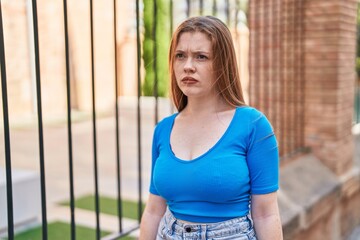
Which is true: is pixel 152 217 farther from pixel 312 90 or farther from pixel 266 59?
pixel 312 90

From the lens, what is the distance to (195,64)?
1.73m

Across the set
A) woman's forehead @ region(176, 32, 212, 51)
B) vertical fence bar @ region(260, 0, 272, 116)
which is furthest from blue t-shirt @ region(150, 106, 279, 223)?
vertical fence bar @ region(260, 0, 272, 116)

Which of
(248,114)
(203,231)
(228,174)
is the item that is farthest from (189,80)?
(203,231)

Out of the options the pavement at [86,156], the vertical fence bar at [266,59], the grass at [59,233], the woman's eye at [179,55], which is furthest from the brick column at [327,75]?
the woman's eye at [179,55]

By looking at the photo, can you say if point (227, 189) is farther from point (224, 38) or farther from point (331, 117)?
point (331, 117)

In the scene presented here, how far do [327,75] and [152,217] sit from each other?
3267 millimetres

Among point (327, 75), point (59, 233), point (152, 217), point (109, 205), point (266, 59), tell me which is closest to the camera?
point (152, 217)

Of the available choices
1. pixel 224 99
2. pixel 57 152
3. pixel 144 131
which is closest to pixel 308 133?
pixel 224 99

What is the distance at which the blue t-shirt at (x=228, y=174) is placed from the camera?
1.68m

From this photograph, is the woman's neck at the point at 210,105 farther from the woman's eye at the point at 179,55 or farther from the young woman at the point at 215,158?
the woman's eye at the point at 179,55

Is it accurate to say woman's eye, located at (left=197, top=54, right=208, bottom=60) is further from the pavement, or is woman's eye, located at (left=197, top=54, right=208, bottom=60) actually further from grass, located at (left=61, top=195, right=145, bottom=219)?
grass, located at (left=61, top=195, right=145, bottom=219)

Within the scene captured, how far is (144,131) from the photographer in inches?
427

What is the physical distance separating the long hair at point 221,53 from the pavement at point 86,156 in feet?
5.53

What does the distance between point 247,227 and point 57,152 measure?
24.0 feet
